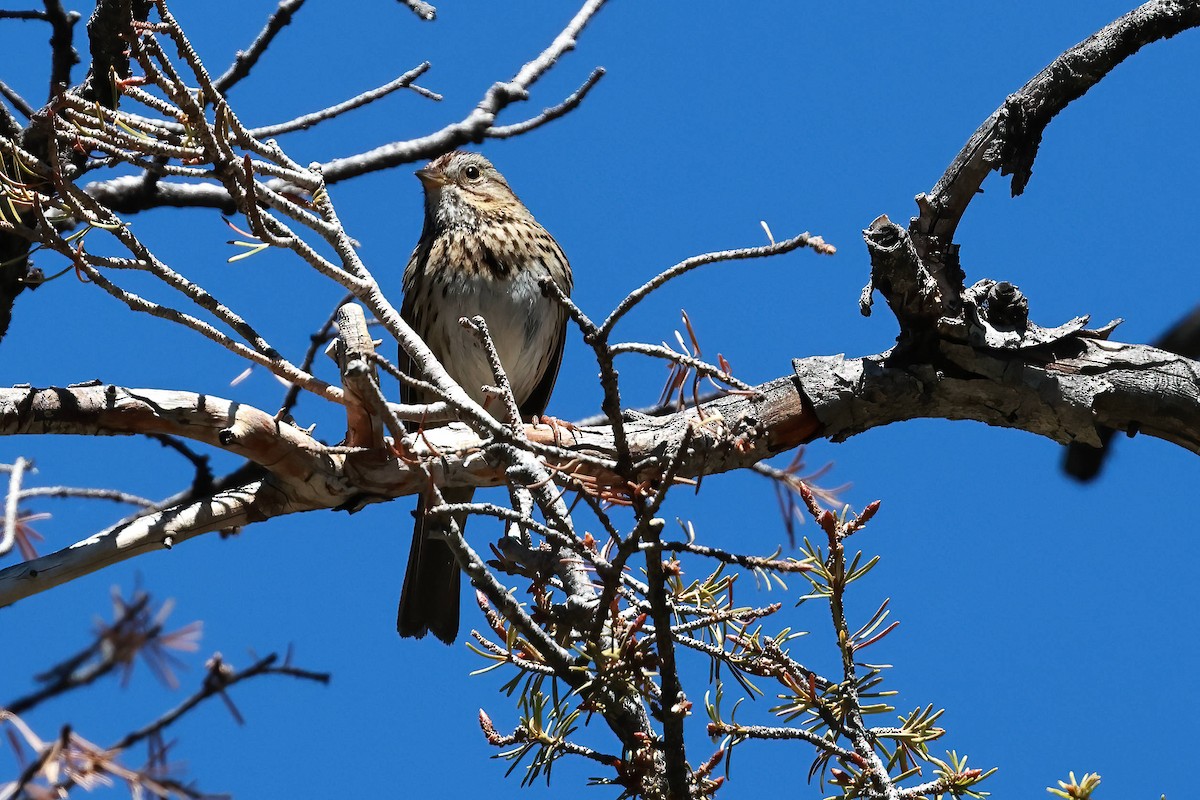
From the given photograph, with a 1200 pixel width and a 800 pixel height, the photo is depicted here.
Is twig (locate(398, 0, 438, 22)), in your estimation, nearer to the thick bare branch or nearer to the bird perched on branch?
the bird perched on branch

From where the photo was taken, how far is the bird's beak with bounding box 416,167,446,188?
4.95 metres

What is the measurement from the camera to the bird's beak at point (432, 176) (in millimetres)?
4945

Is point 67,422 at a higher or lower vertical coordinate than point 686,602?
higher

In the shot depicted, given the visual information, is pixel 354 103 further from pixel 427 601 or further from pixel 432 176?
pixel 427 601

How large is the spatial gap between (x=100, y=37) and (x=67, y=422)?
1137 mm

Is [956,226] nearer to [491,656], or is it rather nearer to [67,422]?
[491,656]

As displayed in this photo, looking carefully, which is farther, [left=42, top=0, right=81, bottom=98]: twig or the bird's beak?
the bird's beak

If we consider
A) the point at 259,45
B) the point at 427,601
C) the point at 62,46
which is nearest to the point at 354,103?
the point at 259,45

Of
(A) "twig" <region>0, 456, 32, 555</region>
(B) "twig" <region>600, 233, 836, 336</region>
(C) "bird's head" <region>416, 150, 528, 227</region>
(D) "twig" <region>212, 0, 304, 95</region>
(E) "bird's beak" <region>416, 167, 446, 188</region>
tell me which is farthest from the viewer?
(E) "bird's beak" <region>416, 167, 446, 188</region>

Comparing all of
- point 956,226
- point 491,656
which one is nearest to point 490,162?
point 956,226

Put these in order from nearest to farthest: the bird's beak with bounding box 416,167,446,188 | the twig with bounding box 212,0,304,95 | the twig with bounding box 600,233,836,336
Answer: the twig with bounding box 600,233,836,336, the twig with bounding box 212,0,304,95, the bird's beak with bounding box 416,167,446,188

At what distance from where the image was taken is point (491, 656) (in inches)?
104

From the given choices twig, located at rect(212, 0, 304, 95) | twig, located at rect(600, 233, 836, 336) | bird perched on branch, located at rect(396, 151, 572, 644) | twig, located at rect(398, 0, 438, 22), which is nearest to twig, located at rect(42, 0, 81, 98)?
twig, located at rect(212, 0, 304, 95)

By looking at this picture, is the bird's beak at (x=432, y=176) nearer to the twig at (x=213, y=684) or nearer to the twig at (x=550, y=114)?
the twig at (x=550, y=114)
